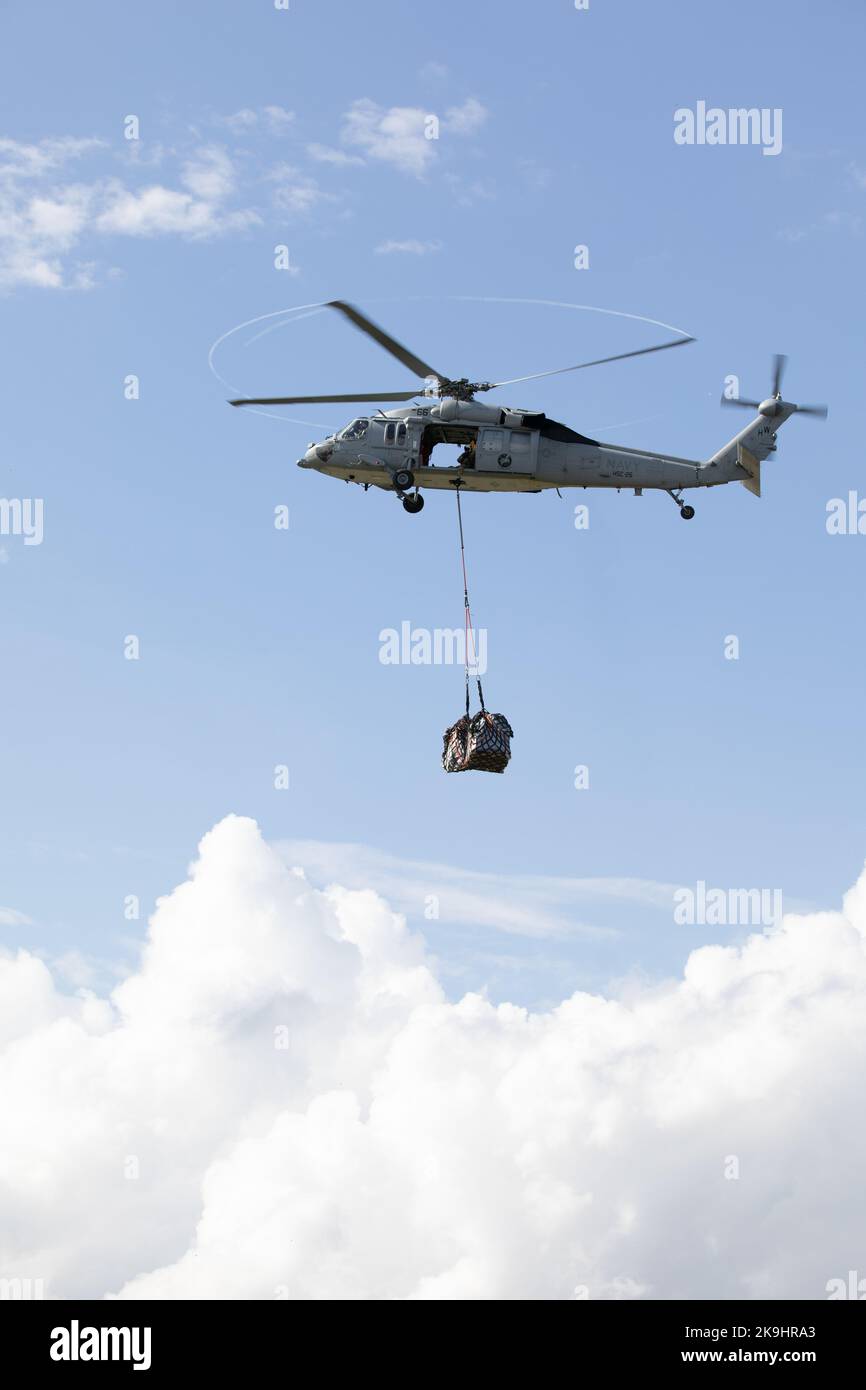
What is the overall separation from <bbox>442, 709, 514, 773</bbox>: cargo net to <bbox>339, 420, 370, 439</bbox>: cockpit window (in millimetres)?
10963

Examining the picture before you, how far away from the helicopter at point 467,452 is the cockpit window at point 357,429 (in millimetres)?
35

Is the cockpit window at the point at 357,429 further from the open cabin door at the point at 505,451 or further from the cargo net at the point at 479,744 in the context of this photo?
the cargo net at the point at 479,744

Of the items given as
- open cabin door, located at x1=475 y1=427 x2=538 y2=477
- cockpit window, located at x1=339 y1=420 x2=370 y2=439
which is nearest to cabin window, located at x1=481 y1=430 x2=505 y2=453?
open cabin door, located at x1=475 y1=427 x2=538 y2=477

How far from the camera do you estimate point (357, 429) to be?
64.2 metres

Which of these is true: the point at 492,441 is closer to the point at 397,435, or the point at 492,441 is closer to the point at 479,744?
the point at 397,435

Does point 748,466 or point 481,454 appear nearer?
point 481,454

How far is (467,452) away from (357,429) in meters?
4.00

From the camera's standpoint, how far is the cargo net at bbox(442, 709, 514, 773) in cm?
6012

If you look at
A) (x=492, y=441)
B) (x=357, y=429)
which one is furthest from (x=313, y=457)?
(x=492, y=441)

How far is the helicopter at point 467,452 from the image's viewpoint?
63.2m
